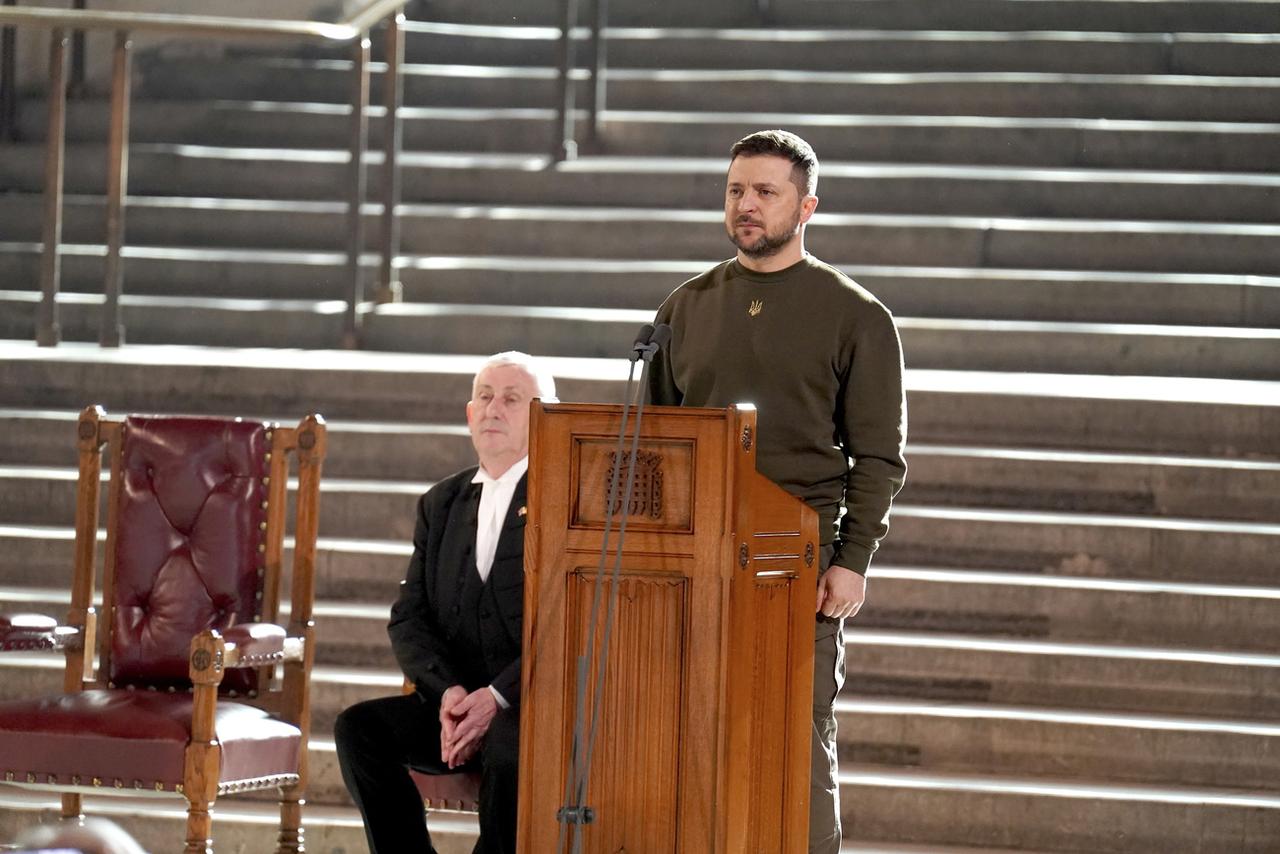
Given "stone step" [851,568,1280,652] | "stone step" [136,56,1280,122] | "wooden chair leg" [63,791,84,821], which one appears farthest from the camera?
"stone step" [136,56,1280,122]

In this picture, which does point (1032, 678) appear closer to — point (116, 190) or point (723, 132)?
point (723, 132)

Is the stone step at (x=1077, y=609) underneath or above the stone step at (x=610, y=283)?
underneath

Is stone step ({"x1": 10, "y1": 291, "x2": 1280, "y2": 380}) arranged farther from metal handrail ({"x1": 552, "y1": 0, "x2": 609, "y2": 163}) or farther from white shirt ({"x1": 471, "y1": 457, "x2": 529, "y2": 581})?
white shirt ({"x1": 471, "y1": 457, "x2": 529, "y2": 581})

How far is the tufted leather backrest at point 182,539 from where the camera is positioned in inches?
155

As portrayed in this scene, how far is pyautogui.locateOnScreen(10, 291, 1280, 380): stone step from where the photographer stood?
561 centimetres

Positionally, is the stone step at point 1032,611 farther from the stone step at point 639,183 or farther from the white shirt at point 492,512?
the stone step at point 639,183

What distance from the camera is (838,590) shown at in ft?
10.2

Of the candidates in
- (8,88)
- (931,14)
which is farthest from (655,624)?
(8,88)

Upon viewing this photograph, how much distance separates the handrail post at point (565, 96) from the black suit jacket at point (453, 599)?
2.93 m

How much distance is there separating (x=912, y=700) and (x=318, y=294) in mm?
2706

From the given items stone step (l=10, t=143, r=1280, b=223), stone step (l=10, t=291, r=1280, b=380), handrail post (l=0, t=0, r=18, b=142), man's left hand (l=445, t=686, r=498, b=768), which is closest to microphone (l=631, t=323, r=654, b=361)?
man's left hand (l=445, t=686, r=498, b=768)

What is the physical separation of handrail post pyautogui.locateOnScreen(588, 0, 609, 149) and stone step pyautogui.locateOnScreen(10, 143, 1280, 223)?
12cm

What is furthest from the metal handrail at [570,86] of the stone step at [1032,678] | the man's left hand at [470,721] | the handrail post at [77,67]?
the man's left hand at [470,721]

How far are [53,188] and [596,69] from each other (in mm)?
1952
